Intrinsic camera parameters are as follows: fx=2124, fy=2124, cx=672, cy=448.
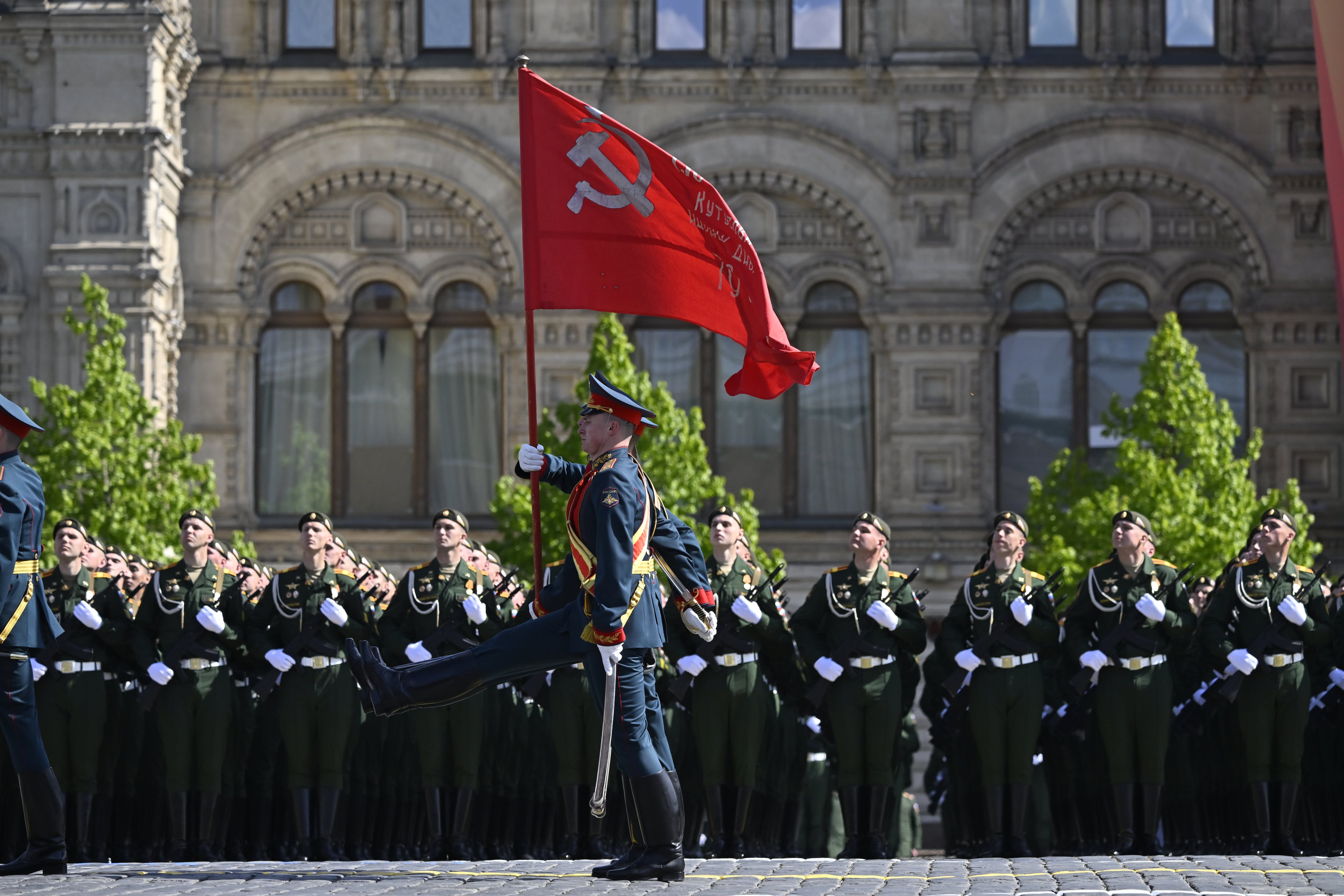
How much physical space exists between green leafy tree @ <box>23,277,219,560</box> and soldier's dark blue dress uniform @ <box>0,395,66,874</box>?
10.8 m

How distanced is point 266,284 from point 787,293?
596 cm

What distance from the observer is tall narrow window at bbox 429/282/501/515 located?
24.5 metres

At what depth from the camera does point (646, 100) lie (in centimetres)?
2409

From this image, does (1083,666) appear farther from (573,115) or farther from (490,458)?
(490,458)

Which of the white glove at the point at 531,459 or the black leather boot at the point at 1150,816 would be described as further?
the black leather boot at the point at 1150,816

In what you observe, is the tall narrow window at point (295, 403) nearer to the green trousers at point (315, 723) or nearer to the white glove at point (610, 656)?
the green trousers at point (315, 723)

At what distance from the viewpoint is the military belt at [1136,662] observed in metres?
11.8

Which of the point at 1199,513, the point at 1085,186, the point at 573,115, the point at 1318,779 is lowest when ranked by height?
the point at 1318,779

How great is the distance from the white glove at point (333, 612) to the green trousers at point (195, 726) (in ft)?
Result: 2.34

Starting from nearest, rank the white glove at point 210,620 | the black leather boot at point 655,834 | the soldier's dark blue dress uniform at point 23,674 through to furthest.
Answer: the black leather boot at point 655,834, the soldier's dark blue dress uniform at point 23,674, the white glove at point 210,620

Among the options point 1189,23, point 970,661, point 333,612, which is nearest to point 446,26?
point 1189,23

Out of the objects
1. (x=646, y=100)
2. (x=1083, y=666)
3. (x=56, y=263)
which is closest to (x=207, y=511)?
(x=56, y=263)

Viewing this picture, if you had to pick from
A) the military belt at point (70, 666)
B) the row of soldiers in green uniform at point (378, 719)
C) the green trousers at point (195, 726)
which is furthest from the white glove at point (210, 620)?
the military belt at point (70, 666)

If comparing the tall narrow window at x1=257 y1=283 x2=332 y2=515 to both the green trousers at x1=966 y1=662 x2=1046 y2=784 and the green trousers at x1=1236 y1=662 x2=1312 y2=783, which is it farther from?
the green trousers at x1=1236 y1=662 x2=1312 y2=783
